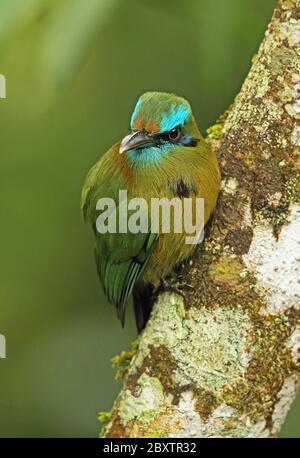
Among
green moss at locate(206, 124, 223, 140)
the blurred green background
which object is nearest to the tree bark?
green moss at locate(206, 124, 223, 140)

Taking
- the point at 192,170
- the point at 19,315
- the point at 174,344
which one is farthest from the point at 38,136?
the point at 174,344

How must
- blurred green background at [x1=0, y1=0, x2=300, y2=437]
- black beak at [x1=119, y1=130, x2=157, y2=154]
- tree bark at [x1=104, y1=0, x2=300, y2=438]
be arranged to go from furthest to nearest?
blurred green background at [x1=0, y1=0, x2=300, y2=437] → black beak at [x1=119, y1=130, x2=157, y2=154] → tree bark at [x1=104, y1=0, x2=300, y2=438]

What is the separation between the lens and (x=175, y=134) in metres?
3.43

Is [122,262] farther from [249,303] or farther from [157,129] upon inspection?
[249,303]

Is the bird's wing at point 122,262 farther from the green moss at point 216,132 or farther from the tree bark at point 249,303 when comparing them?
the green moss at point 216,132

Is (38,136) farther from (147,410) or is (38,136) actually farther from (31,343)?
(147,410)

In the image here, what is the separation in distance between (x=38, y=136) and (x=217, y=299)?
314 centimetres

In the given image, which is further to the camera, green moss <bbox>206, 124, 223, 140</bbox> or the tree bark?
green moss <bbox>206, 124, 223, 140</bbox>

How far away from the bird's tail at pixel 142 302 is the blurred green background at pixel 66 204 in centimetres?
179

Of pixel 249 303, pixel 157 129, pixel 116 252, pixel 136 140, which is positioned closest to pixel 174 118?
pixel 157 129

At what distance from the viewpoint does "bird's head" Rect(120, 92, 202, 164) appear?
330cm

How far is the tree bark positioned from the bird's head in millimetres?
296

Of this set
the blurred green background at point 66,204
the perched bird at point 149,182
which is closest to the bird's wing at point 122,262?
the perched bird at point 149,182

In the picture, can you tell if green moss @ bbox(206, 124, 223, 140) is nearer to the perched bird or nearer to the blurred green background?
the perched bird
